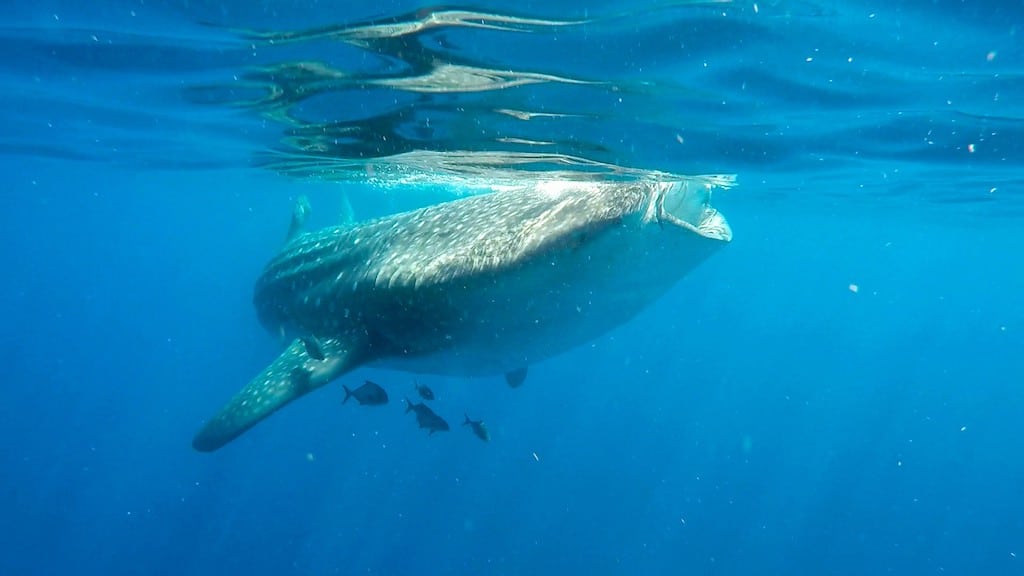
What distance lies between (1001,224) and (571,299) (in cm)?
2667

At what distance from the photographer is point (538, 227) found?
6539mm

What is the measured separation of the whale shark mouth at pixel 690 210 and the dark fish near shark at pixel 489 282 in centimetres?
2

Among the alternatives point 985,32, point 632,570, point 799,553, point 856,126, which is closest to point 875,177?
point 856,126

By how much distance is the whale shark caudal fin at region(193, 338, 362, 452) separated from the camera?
7039 mm

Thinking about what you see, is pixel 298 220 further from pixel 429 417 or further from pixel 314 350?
pixel 314 350

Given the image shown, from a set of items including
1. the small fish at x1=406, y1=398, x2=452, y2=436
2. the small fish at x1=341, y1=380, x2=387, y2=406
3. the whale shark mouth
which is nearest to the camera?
the whale shark mouth

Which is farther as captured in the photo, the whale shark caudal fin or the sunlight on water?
the sunlight on water

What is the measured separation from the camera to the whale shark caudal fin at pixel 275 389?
7.04 meters

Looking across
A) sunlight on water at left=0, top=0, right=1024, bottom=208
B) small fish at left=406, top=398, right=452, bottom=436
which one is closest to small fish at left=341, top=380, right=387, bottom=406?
small fish at left=406, top=398, right=452, bottom=436

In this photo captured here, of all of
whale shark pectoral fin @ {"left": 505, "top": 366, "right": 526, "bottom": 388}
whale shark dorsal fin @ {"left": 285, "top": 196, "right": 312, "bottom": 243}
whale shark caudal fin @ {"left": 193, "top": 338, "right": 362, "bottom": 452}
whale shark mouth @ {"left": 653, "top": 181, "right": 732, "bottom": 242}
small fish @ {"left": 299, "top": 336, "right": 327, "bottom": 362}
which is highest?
whale shark mouth @ {"left": 653, "top": 181, "right": 732, "bottom": 242}

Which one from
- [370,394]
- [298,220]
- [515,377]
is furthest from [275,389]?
[298,220]

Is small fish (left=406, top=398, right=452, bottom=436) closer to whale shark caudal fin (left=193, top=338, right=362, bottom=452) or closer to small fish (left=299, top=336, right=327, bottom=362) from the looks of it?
whale shark caudal fin (left=193, top=338, right=362, bottom=452)

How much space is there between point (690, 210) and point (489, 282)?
2569mm

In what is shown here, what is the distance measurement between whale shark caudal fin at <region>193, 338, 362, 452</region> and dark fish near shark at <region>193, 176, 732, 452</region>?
0.05 feet
